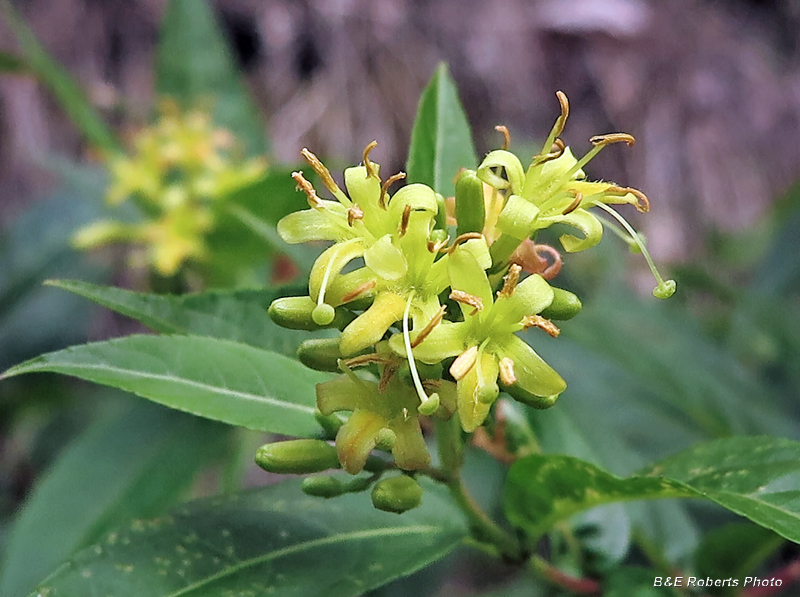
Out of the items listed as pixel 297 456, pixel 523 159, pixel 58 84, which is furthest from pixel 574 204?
pixel 523 159

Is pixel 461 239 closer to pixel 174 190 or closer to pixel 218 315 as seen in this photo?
pixel 218 315

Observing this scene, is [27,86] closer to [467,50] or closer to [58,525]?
[467,50]

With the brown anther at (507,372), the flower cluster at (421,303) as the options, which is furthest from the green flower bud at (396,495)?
the brown anther at (507,372)

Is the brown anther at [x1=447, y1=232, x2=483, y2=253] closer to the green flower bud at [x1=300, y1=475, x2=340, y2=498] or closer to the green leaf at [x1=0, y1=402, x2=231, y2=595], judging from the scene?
the green flower bud at [x1=300, y1=475, x2=340, y2=498]

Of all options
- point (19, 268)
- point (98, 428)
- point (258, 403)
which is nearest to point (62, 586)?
point (258, 403)

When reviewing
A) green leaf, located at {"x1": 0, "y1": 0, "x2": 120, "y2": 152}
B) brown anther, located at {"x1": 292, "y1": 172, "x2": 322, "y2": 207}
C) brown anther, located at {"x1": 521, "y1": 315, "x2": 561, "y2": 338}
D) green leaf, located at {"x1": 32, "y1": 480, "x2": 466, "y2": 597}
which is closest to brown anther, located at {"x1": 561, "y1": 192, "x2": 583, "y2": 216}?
brown anther, located at {"x1": 521, "y1": 315, "x2": 561, "y2": 338}

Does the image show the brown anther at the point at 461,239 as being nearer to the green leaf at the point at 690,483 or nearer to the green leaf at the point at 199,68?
the green leaf at the point at 690,483
